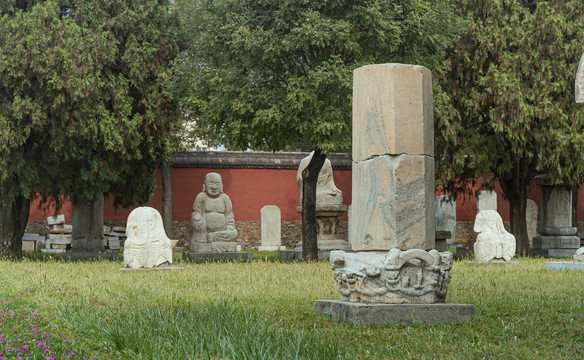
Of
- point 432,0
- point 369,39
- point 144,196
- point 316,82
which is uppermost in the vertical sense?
point 432,0

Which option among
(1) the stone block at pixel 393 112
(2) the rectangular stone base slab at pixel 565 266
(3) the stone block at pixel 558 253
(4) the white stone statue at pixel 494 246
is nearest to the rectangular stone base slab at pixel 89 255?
(4) the white stone statue at pixel 494 246

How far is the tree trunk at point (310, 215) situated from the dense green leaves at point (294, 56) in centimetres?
107

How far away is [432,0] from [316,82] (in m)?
4.16

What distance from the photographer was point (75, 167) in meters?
18.8

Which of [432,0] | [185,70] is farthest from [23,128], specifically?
[432,0]

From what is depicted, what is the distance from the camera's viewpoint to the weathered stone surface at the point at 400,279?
8008mm

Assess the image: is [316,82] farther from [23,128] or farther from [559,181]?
[559,181]

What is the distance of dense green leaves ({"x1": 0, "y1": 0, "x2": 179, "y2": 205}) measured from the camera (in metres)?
17.2

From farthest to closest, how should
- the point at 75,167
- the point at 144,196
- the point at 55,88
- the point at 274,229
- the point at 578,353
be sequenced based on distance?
the point at 274,229, the point at 144,196, the point at 75,167, the point at 55,88, the point at 578,353

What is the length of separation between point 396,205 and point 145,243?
8084 millimetres

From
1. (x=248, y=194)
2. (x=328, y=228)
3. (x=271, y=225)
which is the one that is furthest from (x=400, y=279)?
(x=248, y=194)

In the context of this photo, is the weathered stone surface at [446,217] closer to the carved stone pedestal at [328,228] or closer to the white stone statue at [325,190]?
the white stone statue at [325,190]

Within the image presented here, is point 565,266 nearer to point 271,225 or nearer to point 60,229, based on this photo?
point 271,225

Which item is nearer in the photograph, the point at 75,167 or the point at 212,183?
the point at 75,167
